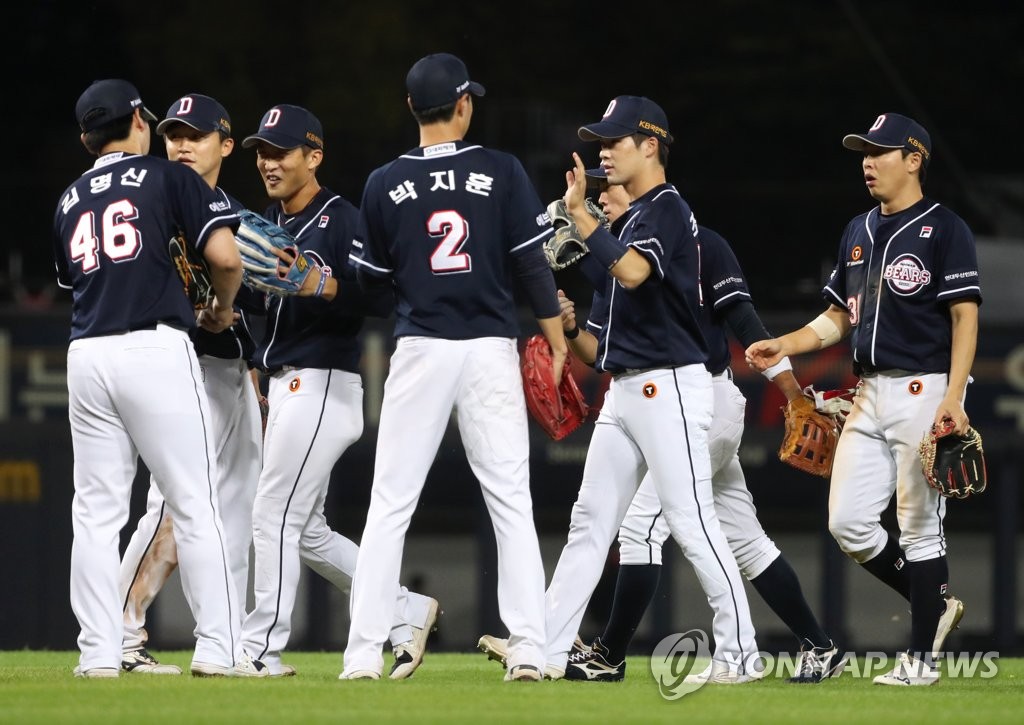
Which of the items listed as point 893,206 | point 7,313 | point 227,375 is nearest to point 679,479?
point 893,206

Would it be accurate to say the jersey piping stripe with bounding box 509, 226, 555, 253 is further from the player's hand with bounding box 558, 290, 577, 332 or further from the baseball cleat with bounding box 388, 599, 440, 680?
the baseball cleat with bounding box 388, 599, 440, 680

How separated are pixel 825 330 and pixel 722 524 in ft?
2.59

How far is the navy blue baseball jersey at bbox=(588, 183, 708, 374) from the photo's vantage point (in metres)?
5.05

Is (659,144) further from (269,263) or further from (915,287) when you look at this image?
(269,263)

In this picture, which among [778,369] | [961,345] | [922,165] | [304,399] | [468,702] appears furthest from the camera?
[778,369]

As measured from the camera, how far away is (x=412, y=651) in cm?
534

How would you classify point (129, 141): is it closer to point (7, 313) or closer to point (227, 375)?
point (227, 375)

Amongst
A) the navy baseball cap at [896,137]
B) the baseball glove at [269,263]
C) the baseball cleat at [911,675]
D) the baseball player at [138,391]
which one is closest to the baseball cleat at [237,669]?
the baseball player at [138,391]

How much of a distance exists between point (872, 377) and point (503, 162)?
149cm

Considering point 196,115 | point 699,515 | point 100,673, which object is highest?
point 196,115

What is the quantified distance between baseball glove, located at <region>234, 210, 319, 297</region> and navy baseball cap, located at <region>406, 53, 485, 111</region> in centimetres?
66

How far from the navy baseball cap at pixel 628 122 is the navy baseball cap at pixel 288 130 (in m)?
0.98

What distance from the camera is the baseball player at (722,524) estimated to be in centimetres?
→ 527

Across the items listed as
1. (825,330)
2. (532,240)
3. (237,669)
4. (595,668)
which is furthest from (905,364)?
(237,669)
